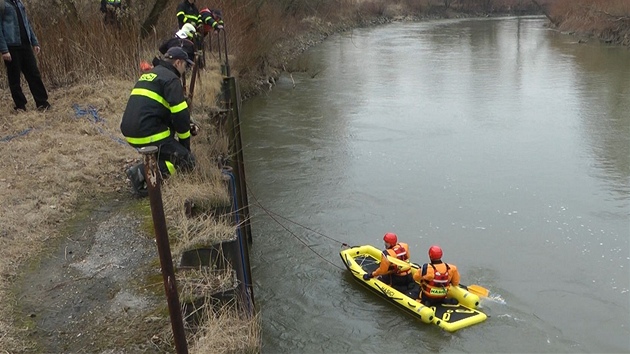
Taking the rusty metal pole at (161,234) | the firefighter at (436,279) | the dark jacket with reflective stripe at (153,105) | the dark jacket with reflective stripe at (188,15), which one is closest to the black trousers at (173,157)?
the dark jacket with reflective stripe at (153,105)

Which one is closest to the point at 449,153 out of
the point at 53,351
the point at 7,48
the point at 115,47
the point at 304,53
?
the point at 115,47

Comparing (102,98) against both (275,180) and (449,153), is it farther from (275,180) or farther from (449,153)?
(449,153)

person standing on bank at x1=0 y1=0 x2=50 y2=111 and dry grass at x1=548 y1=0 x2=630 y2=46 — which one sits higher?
person standing on bank at x1=0 y1=0 x2=50 y2=111

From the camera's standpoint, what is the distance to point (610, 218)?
8.78 metres

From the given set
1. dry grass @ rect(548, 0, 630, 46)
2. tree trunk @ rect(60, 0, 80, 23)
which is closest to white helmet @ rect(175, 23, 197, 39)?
tree trunk @ rect(60, 0, 80, 23)

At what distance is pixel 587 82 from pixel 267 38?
395 inches

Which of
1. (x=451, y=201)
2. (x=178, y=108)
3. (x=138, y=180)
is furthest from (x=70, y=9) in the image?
(x=451, y=201)

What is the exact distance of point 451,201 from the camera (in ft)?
31.2

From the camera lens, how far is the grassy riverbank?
3812 mm

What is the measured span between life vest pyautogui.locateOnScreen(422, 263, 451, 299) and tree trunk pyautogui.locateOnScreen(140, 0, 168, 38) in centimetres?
832

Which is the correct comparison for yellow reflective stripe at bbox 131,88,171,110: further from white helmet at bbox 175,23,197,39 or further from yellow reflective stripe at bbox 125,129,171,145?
white helmet at bbox 175,23,197,39

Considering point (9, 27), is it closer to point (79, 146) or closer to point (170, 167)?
point (79, 146)

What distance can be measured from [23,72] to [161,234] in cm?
604

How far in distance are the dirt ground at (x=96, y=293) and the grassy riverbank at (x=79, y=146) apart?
3 cm
